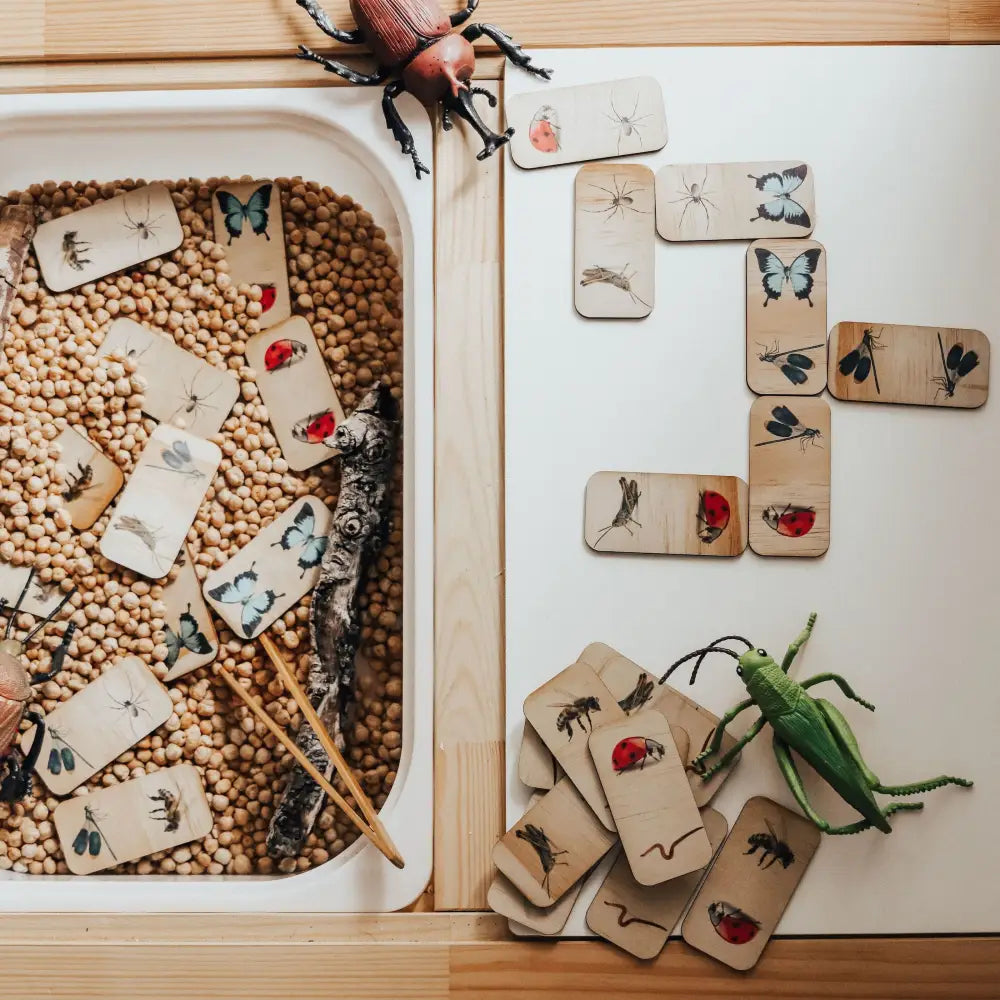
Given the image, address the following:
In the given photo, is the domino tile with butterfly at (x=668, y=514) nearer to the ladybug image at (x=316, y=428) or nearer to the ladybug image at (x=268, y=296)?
the ladybug image at (x=316, y=428)

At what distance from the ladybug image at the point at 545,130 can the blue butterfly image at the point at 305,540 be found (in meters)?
0.61

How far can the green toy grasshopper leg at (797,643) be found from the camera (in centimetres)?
108

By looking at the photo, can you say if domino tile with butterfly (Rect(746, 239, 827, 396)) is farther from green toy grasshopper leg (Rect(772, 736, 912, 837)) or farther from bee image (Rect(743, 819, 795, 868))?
bee image (Rect(743, 819, 795, 868))

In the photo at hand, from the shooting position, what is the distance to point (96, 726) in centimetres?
127

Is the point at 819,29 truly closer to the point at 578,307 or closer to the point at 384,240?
the point at 578,307

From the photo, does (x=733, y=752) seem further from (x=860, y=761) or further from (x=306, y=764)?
(x=306, y=764)

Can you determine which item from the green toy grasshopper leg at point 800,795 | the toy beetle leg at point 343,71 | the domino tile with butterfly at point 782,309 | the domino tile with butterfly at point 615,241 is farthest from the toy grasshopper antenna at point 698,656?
the toy beetle leg at point 343,71

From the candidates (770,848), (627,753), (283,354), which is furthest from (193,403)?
(770,848)

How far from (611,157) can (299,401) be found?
1.91ft

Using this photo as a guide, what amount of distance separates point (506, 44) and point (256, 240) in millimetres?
485

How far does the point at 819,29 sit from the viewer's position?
1.15 m

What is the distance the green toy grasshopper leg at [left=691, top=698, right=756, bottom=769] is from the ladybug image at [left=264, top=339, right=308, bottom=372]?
81cm

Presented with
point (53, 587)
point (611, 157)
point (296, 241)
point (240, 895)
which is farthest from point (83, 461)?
point (611, 157)

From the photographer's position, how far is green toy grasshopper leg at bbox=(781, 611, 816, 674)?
108cm
